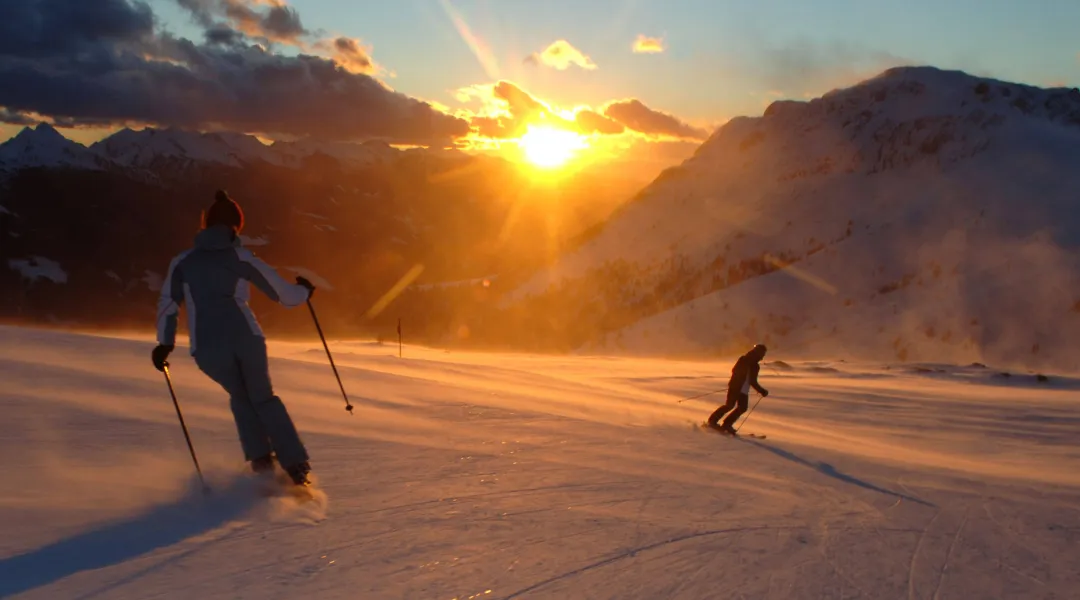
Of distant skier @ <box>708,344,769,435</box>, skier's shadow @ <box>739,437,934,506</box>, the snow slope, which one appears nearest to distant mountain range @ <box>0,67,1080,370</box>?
the snow slope

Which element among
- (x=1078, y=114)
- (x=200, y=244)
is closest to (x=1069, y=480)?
(x=200, y=244)

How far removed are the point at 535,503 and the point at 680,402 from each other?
10263mm

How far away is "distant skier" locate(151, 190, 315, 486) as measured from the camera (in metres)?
4.38

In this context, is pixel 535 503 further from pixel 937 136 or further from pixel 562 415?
pixel 937 136

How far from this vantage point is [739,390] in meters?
10.5

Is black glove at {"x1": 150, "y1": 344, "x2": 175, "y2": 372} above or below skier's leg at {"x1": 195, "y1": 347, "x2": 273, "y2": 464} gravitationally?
above

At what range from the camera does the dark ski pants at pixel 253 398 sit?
173 inches

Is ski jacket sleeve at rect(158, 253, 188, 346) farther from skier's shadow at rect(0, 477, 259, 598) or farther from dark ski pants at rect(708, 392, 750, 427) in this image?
dark ski pants at rect(708, 392, 750, 427)

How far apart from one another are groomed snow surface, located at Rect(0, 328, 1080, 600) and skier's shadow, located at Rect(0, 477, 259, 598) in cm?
1

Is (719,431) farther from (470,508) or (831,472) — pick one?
(470,508)

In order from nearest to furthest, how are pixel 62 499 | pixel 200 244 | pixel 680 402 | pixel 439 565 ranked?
1. pixel 439 565
2. pixel 62 499
3. pixel 200 244
4. pixel 680 402

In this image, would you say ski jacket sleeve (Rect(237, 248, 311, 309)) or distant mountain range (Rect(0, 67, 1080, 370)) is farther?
distant mountain range (Rect(0, 67, 1080, 370))

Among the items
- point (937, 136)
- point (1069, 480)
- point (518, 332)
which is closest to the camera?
point (1069, 480)

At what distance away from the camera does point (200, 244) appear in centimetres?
437
